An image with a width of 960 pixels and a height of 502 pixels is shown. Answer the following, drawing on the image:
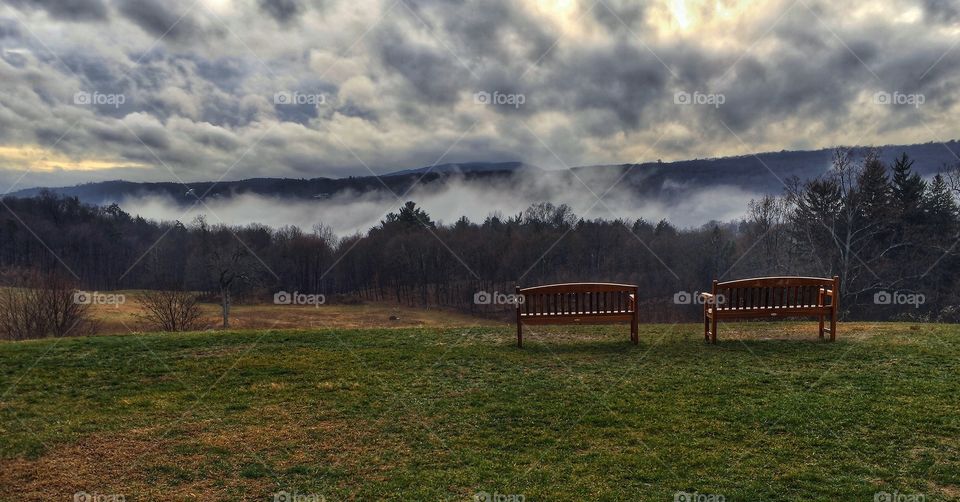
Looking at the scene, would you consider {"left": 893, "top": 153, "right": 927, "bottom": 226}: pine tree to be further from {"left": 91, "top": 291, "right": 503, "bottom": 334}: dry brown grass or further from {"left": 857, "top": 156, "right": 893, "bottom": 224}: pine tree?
{"left": 91, "top": 291, "right": 503, "bottom": 334}: dry brown grass

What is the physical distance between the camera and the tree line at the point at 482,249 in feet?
106

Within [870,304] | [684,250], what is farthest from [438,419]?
[684,250]

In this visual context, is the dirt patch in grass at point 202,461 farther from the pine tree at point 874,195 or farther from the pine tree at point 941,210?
the pine tree at point 941,210

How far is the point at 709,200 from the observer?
16500 cm

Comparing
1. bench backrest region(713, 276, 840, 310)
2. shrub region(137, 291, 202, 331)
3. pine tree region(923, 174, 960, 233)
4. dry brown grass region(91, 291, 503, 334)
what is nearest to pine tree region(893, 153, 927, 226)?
pine tree region(923, 174, 960, 233)

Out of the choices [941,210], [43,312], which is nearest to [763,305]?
[43,312]

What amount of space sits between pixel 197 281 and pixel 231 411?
53.1 meters

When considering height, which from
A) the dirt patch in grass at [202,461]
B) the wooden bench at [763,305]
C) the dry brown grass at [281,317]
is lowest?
the dry brown grass at [281,317]

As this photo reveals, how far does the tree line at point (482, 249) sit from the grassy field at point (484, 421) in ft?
94.3

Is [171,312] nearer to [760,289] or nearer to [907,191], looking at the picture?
[760,289]

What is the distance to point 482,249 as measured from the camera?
70.2 m

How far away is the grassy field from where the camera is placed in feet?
14.1

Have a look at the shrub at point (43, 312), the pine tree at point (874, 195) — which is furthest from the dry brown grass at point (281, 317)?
the pine tree at point (874, 195)

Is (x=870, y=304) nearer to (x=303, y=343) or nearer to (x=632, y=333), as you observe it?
(x=632, y=333)
